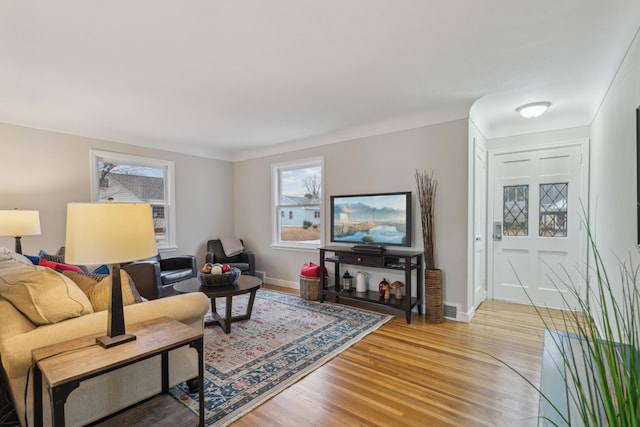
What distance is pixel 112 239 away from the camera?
1.52m

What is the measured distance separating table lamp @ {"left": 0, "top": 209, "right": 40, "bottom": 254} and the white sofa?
1459mm

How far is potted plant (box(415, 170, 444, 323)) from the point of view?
345 cm

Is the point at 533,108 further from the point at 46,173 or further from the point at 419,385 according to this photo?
the point at 46,173

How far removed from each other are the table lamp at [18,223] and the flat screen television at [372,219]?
3.35 m

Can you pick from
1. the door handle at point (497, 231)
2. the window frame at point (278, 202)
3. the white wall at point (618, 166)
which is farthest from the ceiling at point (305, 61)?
the door handle at point (497, 231)

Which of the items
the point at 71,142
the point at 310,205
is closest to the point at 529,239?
the point at 310,205

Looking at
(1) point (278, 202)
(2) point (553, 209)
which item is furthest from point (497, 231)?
(1) point (278, 202)

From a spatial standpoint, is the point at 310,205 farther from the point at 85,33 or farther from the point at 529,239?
the point at 85,33

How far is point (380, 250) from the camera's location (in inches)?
149

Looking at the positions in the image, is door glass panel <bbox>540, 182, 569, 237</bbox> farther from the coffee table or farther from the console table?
the coffee table

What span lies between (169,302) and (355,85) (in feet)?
7.59

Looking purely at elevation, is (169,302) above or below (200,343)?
above

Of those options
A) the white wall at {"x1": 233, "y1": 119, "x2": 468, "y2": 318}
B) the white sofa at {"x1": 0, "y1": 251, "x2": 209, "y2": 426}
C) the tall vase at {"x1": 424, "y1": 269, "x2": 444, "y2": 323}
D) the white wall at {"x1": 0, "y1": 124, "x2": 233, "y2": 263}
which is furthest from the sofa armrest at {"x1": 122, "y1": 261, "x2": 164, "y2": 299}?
the tall vase at {"x1": 424, "y1": 269, "x2": 444, "y2": 323}

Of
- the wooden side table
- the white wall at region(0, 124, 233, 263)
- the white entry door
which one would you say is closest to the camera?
the wooden side table
